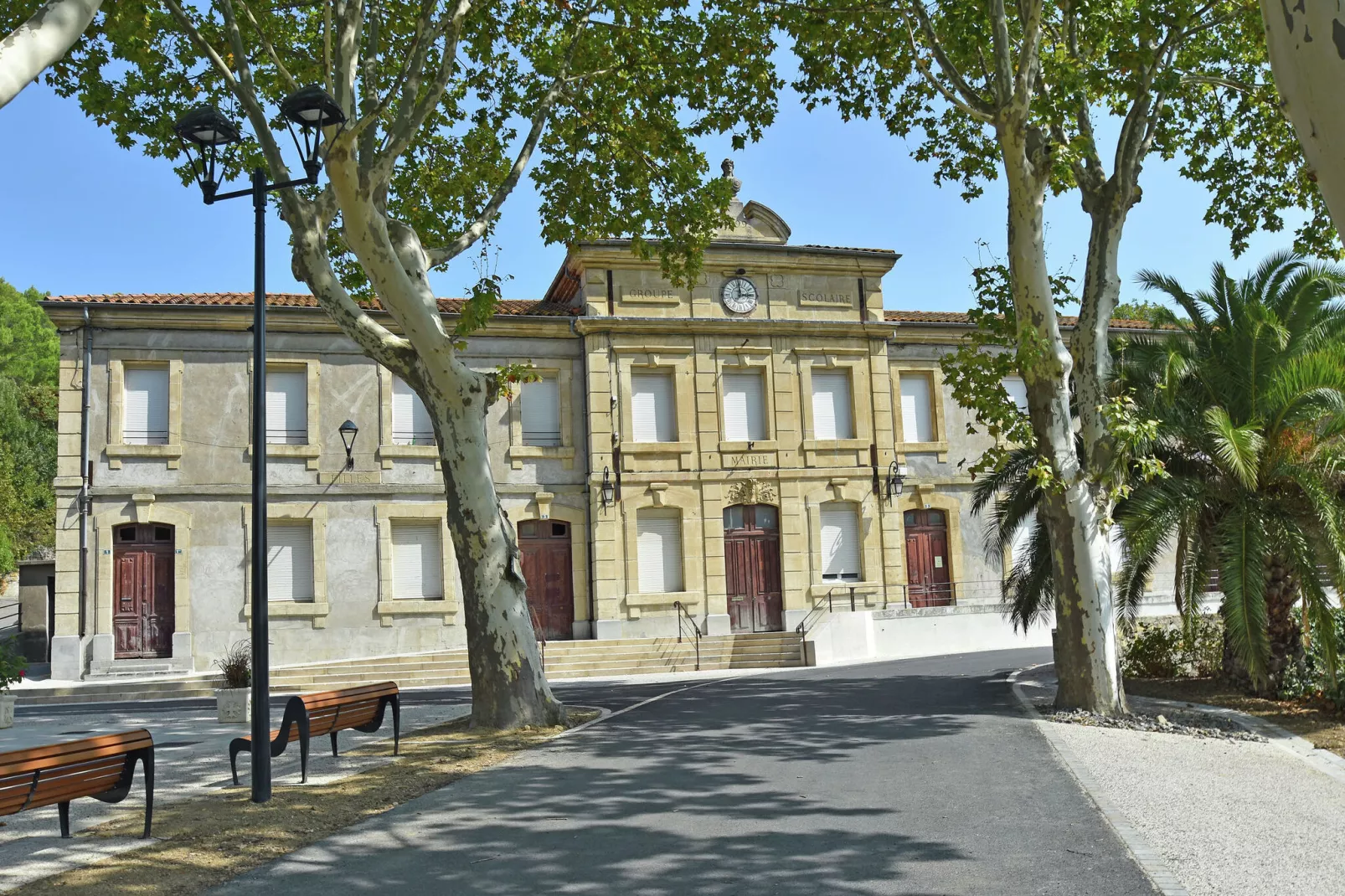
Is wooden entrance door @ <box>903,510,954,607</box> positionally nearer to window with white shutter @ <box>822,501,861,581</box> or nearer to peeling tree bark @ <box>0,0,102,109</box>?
window with white shutter @ <box>822,501,861,581</box>

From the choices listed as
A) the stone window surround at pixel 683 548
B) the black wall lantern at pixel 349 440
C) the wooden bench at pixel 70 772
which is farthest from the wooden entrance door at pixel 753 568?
the wooden bench at pixel 70 772

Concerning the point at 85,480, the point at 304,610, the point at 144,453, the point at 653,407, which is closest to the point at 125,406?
the point at 144,453

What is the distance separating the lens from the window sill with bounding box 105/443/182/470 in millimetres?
22562

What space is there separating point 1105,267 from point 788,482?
43.2ft

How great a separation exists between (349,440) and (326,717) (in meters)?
14.6

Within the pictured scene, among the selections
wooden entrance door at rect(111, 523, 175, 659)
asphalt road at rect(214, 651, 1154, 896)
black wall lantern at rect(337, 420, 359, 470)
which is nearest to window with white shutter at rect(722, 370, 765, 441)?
black wall lantern at rect(337, 420, 359, 470)

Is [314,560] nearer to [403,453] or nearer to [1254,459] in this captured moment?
[403,453]

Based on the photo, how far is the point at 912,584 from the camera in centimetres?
2658

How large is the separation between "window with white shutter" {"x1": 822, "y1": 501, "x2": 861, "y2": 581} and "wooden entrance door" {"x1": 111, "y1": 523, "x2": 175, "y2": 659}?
45.3ft

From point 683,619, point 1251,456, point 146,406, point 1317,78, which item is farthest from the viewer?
point 683,619

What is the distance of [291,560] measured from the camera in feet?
76.9

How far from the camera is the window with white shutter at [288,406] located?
2377 cm

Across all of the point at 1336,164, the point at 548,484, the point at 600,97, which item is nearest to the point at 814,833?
the point at 1336,164

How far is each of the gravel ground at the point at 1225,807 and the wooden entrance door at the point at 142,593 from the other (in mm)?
17867
